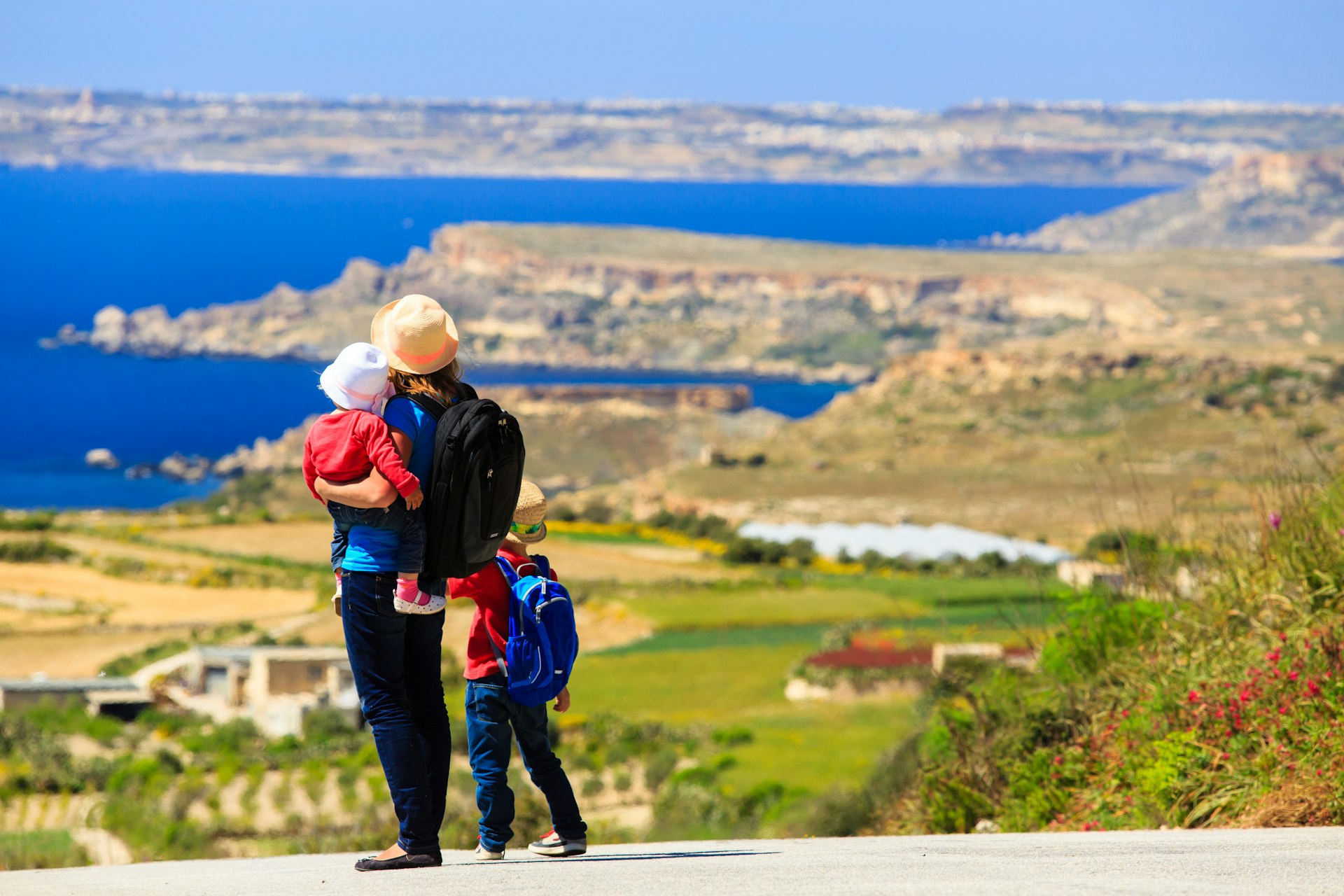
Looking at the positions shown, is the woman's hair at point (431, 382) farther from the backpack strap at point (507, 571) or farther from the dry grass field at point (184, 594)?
the dry grass field at point (184, 594)

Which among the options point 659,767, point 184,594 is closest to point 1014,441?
point 184,594

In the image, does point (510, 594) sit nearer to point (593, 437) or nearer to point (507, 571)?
point (507, 571)

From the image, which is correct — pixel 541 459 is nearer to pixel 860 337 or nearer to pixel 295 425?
pixel 295 425

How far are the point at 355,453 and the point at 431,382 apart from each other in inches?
17.5

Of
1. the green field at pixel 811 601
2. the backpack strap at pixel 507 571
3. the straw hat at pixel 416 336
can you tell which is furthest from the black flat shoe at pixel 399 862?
the green field at pixel 811 601

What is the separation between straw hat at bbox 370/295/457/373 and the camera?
5266 mm

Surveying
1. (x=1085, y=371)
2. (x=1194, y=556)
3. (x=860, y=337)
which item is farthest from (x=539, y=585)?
(x=860, y=337)

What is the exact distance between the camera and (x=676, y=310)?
16888 centimetres

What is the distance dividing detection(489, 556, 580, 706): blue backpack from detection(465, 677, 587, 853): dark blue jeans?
0.06m

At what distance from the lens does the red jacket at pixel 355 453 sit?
4980 mm

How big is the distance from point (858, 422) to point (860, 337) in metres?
74.7

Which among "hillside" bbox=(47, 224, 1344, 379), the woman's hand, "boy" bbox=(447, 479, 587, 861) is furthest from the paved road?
"hillside" bbox=(47, 224, 1344, 379)

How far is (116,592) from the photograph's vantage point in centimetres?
3725

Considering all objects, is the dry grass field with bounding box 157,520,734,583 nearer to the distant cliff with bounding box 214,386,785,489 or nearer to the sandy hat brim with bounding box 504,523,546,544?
the sandy hat brim with bounding box 504,523,546,544
